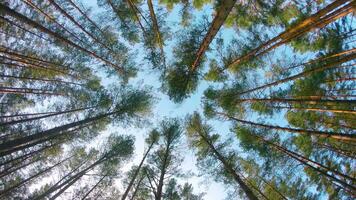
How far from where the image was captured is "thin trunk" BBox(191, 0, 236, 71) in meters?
7.23

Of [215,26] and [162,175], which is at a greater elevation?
[215,26]

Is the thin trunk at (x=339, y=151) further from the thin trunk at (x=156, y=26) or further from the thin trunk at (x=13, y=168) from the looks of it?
the thin trunk at (x=13, y=168)

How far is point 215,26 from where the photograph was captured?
8375mm

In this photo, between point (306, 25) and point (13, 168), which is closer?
point (306, 25)

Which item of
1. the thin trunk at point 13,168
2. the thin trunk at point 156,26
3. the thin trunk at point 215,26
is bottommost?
the thin trunk at point 13,168

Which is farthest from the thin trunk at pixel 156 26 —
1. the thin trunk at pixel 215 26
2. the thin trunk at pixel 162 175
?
the thin trunk at pixel 162 175

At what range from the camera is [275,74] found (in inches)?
432

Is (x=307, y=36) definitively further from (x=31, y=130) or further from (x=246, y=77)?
(x=31, y=130)

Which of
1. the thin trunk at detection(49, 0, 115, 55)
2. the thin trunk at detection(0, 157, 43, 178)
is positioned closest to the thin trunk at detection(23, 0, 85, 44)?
the thin trunk at detection(49, 0, 115, 55)

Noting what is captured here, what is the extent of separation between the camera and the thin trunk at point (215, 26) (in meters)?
7.23

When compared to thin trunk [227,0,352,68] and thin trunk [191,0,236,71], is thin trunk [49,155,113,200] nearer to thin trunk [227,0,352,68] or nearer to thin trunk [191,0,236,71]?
thin trunk [191,0,236,71]

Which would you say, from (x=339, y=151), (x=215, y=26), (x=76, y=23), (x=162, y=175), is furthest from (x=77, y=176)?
(x=339, y=151)

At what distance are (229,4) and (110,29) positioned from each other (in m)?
7.37

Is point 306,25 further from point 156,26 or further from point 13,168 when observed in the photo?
point 13,168
